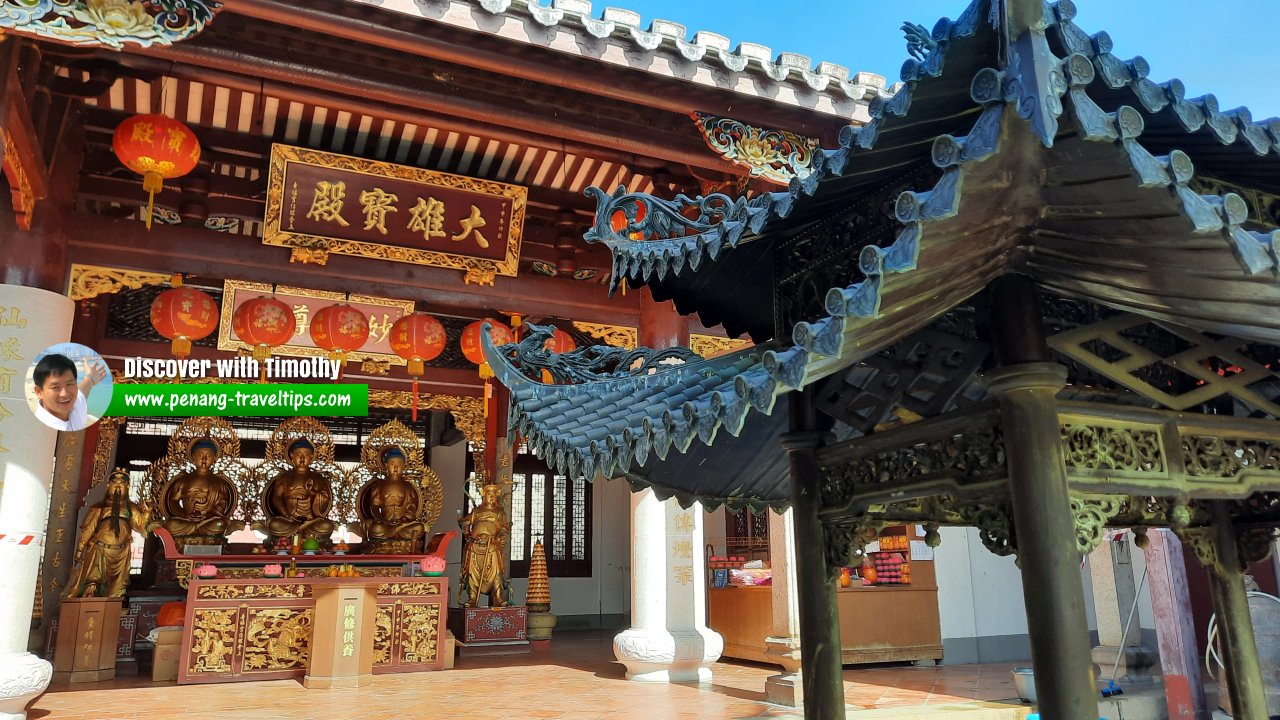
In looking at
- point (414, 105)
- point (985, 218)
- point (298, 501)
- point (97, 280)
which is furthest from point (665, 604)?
point (298, 501)

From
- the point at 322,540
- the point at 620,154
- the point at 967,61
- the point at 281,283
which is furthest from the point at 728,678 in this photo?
the point at 967,61

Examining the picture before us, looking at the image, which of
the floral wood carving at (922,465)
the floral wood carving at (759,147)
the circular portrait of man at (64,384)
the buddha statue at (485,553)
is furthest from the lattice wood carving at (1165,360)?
the buddha statue at (485,553)

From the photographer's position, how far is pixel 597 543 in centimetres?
1606

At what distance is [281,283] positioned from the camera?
7.95 metres

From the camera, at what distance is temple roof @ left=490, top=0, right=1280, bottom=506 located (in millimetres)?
1644

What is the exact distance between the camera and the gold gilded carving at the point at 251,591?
816 cm

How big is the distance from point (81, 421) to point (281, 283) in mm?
2089

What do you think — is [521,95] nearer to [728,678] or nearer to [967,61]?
[967,61]

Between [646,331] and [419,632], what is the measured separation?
400 centimetres

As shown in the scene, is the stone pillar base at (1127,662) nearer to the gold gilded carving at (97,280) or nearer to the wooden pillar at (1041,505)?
the wooden pillar at (1041,505)

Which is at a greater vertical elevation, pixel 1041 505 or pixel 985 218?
pixel 985 218

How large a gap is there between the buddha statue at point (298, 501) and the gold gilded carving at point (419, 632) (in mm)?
3997

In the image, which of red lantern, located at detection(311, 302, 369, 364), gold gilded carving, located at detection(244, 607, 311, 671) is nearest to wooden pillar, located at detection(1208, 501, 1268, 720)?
red lantern, located at detection(311, 302, 369, 364)

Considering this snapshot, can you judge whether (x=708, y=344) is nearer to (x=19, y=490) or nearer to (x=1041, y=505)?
(x=19, y=490)
